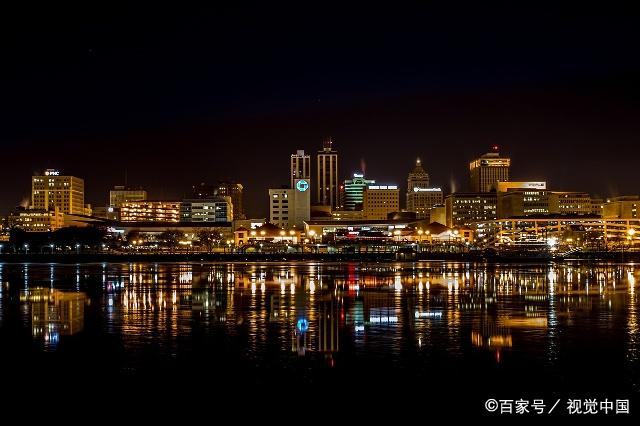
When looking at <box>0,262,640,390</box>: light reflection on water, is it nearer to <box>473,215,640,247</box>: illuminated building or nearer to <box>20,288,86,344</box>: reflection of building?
<box>20,288,86,344</box>: reflection of building

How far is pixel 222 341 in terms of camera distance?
19906 mm

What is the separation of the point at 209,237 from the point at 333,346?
14510 centimetres

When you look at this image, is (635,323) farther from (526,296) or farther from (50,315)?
(50,315)

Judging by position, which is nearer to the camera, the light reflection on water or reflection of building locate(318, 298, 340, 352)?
the light reflection on water

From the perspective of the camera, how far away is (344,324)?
2336 cm

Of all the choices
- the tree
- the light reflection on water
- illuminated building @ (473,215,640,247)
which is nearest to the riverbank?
the tree

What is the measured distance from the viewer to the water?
14.6 m

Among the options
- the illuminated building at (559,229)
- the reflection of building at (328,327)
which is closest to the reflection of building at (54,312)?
the reflection of building at (328,327)

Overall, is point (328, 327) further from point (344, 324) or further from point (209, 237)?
point (209, 237)

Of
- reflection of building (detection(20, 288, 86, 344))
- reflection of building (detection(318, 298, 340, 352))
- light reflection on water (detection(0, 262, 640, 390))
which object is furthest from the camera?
reflection of building (detection(20, 288, 86, 344))

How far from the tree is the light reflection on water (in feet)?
386

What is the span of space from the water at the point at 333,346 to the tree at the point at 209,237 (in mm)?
123023

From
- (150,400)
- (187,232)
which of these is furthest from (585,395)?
(187,232)

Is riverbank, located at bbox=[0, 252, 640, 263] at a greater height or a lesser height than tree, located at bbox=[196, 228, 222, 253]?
lesser
